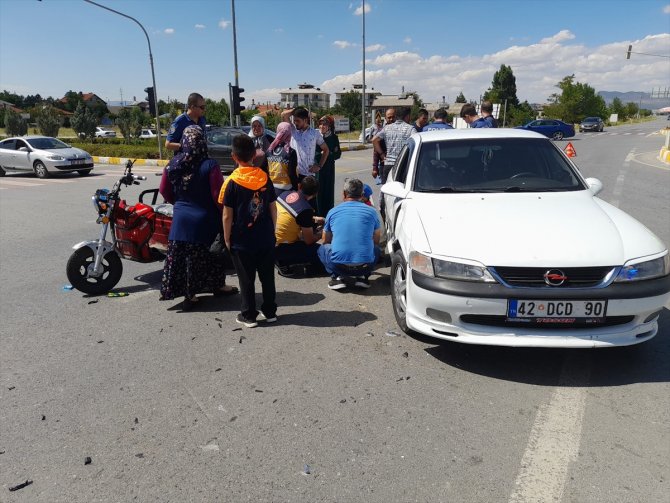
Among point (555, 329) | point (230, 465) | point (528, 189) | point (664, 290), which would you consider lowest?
point (230, 465)

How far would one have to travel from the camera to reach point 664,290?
3303mm

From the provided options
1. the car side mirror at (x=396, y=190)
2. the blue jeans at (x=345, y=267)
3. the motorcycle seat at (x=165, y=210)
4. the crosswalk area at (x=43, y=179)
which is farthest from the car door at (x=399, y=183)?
the crosswalk area at (x=43, y=179)

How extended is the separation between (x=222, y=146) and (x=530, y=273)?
53.0ft

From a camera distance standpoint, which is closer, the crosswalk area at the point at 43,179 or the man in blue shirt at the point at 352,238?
the man in blue shirt at the point at 352,238

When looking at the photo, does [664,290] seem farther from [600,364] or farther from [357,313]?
[357,313]

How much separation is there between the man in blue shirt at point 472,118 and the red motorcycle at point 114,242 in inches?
195

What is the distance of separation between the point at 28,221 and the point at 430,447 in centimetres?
956

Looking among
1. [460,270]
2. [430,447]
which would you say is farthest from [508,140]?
[430,447]

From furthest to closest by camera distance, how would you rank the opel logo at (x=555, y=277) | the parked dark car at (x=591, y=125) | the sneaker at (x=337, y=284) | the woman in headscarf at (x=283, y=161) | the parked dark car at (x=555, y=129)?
the parked dark car at (x=591, y=125) → the parked dark car at (x=555, y=129) → the woman in headscarf at (x=283, y=161) → the sneaker at (x=337, y=284) → the opel logo at (x=555, y=277)

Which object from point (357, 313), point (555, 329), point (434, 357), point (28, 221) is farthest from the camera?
point (28, 221)

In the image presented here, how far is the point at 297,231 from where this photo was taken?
227 inches

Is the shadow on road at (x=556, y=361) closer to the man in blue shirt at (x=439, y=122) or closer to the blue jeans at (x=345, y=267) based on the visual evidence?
the blue jeans at (x=345, y=267)

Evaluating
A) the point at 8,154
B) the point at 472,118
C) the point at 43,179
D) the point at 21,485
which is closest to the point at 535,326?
the point at 21,485

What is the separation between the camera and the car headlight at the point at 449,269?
130 inches
